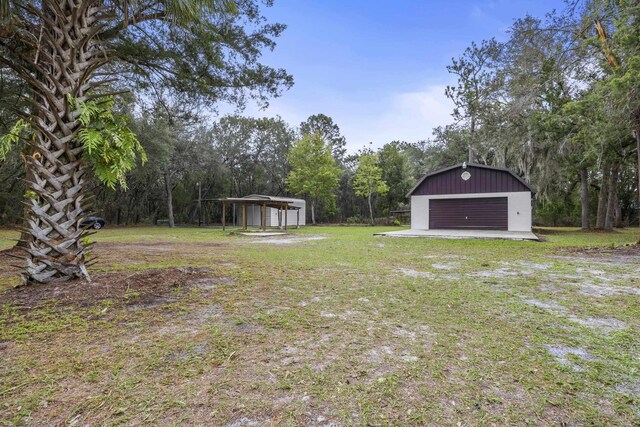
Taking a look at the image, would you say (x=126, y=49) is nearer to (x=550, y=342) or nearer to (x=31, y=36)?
(x=31, y=36)

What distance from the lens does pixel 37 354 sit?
198 cm

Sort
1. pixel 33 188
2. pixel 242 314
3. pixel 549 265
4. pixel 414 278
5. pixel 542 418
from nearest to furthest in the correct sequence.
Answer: pixel 542 418, pixel 242 314, pixel 33 188, pixel 414 278, pixel 549 265

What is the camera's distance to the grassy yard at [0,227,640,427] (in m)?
1.49

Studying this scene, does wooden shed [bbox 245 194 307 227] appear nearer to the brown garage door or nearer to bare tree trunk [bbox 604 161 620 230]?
the brown garage door

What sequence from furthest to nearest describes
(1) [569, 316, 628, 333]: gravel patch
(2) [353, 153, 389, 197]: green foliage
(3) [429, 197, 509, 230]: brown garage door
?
(2) [353, 153, 389, 197]: green foliage < (3) [429, 197, 509, 230]: brown garage door < (1) [569, 316, 628, 333]: gravel patch

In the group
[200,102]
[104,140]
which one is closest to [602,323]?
[104,140]

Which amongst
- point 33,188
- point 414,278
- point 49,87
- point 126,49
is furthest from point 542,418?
point 126,49

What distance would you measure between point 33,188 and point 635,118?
12.4m

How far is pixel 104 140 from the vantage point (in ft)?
10.6

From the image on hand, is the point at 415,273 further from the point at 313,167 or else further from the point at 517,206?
the point at 313,167

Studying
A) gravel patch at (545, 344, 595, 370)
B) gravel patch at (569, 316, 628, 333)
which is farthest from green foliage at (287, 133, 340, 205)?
gravel patch at (545, 344, 595, 370)

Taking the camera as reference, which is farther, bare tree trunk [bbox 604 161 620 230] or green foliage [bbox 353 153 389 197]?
green foliage [bbox 353 153 389 197]

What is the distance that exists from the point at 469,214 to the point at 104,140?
14649 mm

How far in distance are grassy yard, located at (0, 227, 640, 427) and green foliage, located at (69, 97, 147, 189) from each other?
1244 millimetres
